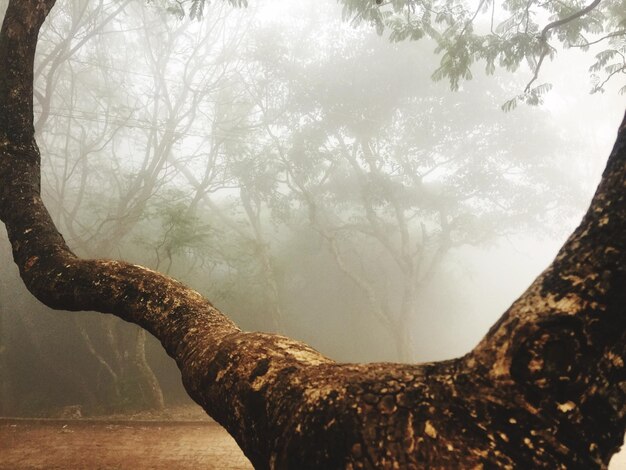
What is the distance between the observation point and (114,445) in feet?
20.2

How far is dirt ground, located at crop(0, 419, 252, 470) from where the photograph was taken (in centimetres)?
550

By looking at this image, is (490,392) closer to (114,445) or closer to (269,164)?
(114,445)

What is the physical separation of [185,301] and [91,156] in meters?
15.5

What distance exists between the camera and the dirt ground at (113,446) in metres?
5.50

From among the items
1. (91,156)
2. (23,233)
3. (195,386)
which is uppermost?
(91,156)

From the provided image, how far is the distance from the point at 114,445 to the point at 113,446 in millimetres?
44

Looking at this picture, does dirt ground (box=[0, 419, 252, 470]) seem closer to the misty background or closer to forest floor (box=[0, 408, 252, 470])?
forest floor (box=[0, 408, 252, 470])

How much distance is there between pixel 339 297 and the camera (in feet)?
52.8

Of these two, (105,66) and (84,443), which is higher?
(105,66)

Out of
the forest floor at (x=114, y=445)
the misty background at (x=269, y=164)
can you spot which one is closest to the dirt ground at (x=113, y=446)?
the forest floor at (x=114, y=445)

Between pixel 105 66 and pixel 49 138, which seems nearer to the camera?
pixel 105 66

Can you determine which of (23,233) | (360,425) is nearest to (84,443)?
(23,233)

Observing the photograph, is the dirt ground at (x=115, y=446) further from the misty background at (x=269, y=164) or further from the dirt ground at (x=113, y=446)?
the misty background at (x=269, y=164)

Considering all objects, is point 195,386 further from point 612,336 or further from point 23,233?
point 23,233
